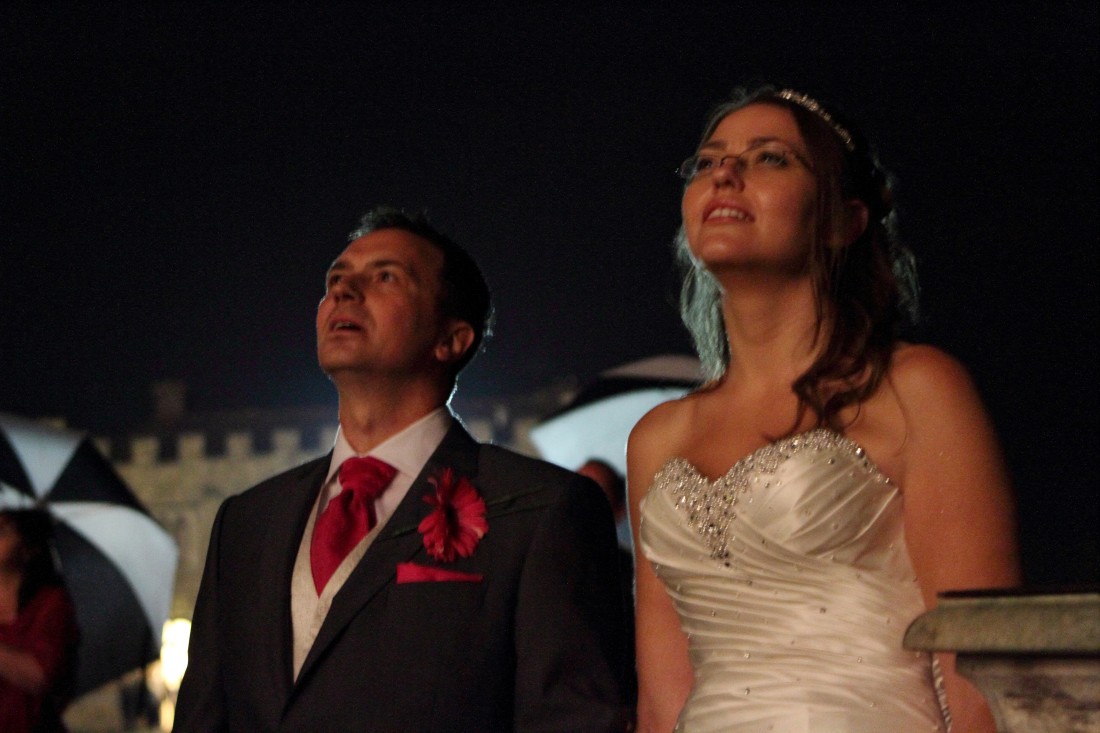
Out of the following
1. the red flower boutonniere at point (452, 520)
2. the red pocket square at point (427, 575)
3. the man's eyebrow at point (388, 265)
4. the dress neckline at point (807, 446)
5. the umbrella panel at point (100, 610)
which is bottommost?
the umbrella panel at point (100, 610)

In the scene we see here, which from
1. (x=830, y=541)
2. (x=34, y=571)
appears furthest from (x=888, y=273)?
(x=34, y=571)

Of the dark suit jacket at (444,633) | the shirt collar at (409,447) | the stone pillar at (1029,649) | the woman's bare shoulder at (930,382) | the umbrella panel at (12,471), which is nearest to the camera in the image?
the stone pillar at (1029,649)

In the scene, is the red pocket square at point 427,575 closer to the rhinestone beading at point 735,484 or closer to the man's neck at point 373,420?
the man's neck at point 373,420

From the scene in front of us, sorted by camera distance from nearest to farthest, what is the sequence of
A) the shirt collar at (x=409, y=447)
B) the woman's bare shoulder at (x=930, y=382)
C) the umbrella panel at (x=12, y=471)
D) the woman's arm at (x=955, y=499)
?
the woman's arm at (x=955, y=499) → the woman's bare shoulder at (x=930, y=382) → the shirt collar at (x=409, y=447) → the umbrella panel at (x=12, y=471)

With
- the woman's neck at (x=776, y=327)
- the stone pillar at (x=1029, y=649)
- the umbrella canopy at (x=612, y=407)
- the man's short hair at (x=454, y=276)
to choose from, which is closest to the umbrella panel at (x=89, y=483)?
the umbrella canopy at (x=612, y=407)

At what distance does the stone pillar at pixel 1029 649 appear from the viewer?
124cm

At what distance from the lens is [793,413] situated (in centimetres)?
246

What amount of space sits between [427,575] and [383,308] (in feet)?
2.60

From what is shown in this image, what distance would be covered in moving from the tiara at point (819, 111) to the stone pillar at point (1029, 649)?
1.49 metres

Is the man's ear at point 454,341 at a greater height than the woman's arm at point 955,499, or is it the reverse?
the man's ear at point 454,341

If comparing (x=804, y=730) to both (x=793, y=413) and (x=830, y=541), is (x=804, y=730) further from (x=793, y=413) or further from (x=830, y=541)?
(x=793, y=413)

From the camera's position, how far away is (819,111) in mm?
2725

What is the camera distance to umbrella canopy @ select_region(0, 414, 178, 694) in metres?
7.08

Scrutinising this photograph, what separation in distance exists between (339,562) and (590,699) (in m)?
0.67
